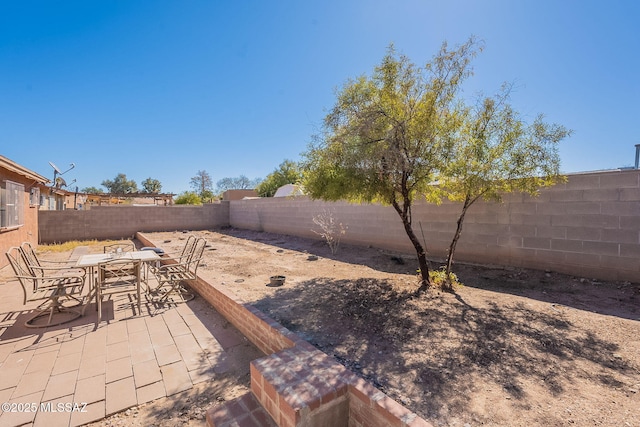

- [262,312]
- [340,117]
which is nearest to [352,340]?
[262,312]

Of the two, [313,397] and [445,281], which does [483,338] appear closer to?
[445,281]

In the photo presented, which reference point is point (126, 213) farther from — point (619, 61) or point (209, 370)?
point (619, 61)

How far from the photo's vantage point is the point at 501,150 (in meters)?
3.76

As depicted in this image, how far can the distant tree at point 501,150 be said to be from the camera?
12.1 feet

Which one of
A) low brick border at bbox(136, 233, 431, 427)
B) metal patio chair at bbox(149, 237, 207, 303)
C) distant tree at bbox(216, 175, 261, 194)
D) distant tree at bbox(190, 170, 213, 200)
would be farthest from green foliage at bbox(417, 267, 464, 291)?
distant tree at bbox(216, 175, 261, 194)

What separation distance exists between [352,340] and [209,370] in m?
1.45

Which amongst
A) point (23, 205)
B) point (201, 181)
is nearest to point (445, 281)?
point (23, 205)

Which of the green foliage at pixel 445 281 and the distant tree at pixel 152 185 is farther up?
the distant tree at pixel 152 185

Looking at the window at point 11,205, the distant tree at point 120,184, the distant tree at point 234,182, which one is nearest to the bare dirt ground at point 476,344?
the window at point 11,205

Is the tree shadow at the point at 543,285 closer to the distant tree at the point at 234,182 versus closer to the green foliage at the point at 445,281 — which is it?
the green foliage at the point at 445,281

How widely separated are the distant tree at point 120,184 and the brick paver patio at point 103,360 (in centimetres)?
5721

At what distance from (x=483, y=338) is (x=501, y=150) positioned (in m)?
2.62

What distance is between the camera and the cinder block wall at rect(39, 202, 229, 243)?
446 inches

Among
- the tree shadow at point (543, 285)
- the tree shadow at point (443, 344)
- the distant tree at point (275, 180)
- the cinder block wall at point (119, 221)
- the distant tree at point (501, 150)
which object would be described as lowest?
the tree shadow at point (443, 344)
